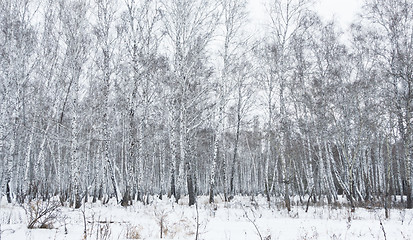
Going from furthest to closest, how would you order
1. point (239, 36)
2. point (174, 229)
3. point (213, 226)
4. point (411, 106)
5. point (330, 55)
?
point (330, 55) < point (239, 36) < point (411, 106) < point (213, 226) < point (174, 229)

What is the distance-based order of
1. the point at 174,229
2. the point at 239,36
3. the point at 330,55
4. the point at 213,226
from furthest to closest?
Result: the point at 330,55 → the point at 239,36 → the point at 213,226 → the point at 174,229

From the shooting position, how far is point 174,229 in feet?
21.5

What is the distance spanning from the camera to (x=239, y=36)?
14.8 m

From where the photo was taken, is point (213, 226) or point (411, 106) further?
point (411, 106)

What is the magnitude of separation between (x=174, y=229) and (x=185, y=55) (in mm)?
8443

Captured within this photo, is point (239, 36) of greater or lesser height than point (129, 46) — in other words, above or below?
above

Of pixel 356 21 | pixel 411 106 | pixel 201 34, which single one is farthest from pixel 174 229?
pixel 356 21

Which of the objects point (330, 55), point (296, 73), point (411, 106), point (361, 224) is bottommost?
point (361, 224)

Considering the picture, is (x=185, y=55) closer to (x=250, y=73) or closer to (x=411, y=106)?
(x=250, y=73)

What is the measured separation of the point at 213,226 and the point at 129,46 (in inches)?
357

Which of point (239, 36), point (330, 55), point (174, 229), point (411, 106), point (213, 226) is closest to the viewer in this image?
point (174, 229)

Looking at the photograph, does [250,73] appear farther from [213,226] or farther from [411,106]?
[213,226]

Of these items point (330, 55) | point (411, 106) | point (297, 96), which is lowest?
→ point (411, 106)

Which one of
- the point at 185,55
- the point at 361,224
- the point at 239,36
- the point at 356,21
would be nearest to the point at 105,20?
the point at 185,55
